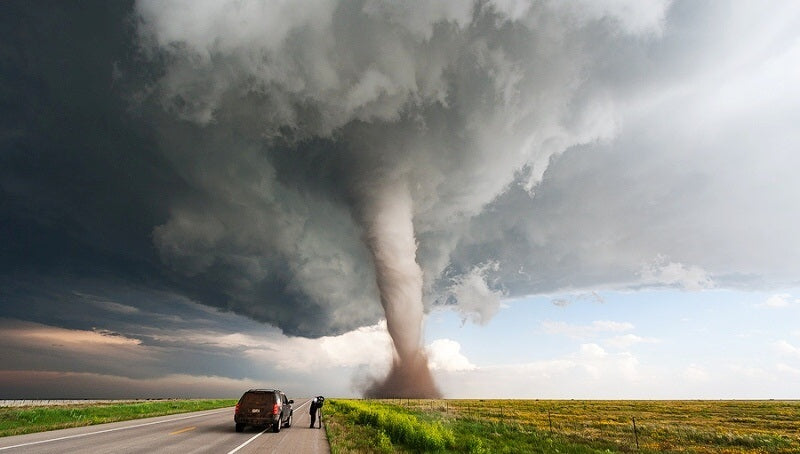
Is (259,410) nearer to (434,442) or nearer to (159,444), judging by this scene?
(159,444)

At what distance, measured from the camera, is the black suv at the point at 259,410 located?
65.7ft

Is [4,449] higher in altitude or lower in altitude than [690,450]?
higher

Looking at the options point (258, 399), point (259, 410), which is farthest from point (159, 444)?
point (258, 399)

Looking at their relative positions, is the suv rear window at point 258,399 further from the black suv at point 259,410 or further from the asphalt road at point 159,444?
the asphalt road at point 159,444

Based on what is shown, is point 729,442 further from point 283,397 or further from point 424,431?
point 283,397

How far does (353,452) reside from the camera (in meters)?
13.9

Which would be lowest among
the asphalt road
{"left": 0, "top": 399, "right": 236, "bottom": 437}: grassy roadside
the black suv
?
{"left": 0, "top": 399, "right": 236, "bottom": 437}: grassy roadside

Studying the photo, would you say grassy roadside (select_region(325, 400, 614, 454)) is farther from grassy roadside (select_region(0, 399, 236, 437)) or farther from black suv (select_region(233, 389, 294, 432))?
grassy roadside (select_region(0, 399, 236, 437))

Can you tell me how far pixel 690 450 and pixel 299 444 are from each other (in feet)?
67.6

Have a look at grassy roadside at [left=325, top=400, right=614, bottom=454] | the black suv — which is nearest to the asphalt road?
grassy roadside at [left=325, top=400, right=614, bottom=454]

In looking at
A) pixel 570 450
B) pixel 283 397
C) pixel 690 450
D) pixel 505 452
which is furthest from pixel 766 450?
pixel 283 397

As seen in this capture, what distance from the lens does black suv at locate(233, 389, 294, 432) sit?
20.0 m

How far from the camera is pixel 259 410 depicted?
2031 cm

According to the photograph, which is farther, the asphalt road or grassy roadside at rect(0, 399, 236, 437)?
grassy roadside at rect(0, 399, 236, 437)
